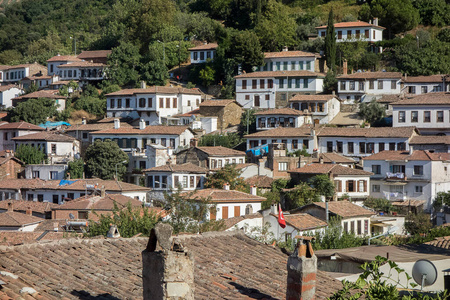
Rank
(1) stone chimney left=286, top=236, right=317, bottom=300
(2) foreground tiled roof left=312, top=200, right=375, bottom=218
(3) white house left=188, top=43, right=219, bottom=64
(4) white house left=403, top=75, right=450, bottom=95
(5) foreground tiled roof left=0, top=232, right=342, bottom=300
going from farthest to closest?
(3) white house left=188, top=43, right=219, bottom=64, (4) white house left=403, top=75, right=450, bottom=95, (2) foreground tiled roof left=312, top=200, right=375, bottom=218, (1) stone chimney left=286, top=236, right=317, bottom=300, (5) foreground tiled roof left=0, top=232, right=342, bottom=300

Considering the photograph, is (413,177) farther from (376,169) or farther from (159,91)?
(159,91)

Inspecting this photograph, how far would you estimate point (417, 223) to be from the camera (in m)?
52.2

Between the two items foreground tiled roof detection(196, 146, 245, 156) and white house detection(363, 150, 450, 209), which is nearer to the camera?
white house detection(363, 150, 450, 209)

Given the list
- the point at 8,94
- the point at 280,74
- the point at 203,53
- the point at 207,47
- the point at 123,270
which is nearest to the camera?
the point at 123,270

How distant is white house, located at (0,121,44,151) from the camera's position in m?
77.8

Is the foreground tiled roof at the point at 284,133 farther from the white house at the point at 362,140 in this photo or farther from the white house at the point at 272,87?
the white house at the point at 272,87

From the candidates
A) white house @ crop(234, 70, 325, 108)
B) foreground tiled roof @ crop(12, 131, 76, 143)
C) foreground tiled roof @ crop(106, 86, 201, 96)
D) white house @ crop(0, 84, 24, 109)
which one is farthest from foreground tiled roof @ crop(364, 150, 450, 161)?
white house @ crop(0, 84, 24, 109)

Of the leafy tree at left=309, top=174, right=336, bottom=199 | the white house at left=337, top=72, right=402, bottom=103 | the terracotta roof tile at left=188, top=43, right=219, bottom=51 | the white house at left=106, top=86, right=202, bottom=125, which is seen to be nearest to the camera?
the leafy tree at left=309, top=174, right=336, bottom=199

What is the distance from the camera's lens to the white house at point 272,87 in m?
77.5

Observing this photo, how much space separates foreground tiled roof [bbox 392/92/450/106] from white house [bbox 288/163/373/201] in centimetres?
1038

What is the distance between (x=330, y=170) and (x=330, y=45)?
24.6m

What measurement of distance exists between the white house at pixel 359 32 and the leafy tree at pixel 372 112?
1383 cm

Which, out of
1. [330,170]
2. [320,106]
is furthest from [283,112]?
[330,170]

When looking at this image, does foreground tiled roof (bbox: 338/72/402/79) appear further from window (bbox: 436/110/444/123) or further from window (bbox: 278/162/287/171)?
window (bbox: 278/162/287/171)
